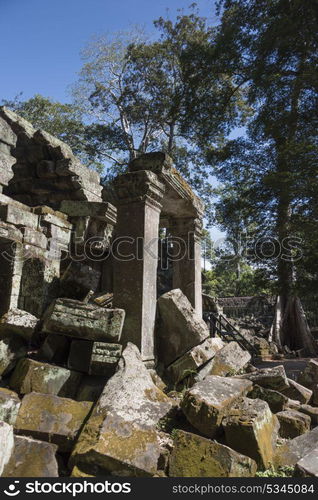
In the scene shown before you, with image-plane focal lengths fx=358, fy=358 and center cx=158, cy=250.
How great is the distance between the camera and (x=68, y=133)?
2223 centimetres

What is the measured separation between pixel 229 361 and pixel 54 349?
215 centimetres

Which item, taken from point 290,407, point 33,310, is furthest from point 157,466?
point 33,310

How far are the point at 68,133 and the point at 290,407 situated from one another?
2160 centimetres

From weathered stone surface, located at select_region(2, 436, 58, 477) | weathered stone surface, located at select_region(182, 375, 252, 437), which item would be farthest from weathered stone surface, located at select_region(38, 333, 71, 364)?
weathered stone surface, located at select_region(182, 375, 252, 437)

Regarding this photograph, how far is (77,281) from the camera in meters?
4.42

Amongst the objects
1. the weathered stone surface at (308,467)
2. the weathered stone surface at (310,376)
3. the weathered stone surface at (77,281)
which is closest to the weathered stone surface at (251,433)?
the weathered stone surface at (308,467)

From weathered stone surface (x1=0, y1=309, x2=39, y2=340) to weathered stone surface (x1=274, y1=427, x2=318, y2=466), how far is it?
263cm

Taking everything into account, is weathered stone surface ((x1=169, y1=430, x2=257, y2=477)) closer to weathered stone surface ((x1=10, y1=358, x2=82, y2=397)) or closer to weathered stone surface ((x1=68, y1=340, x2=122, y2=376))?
weathered stone surface ((x1=68, y1=340, x2=122, y2=376))

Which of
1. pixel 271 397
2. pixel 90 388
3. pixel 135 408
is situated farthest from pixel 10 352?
pixel 271 397

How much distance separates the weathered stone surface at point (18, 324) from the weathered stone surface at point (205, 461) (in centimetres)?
200

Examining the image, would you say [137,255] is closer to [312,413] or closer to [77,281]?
[77,281]

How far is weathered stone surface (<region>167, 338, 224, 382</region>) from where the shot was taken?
4.26 meters

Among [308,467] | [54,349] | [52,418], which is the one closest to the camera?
[308,467]

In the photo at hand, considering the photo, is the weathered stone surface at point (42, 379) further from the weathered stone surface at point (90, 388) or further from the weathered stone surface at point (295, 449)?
the weathered stone surface at point (295, 449)
